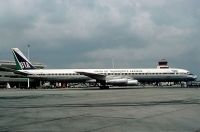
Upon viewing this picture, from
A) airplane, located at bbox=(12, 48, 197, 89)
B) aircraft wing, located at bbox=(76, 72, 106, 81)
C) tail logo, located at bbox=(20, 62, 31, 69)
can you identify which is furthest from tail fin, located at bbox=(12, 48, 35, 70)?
aircraft wing, located at bbox=(76, 72, 106, 81)

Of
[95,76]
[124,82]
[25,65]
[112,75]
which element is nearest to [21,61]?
[25,65]

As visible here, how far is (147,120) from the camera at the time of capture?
45.1 feet

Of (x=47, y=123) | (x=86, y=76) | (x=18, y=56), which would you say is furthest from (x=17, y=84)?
(x=47, y=123)

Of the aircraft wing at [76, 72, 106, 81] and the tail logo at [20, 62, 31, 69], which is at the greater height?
the tail logo at [20, 62, 31, 69]

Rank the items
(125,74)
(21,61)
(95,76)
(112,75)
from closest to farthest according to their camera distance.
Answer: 1. (125,74)
2. (95,76)
3. (112,75)
4. (21,61)

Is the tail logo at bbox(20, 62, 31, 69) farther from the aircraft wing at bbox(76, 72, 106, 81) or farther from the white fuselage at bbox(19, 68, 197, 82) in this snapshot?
the aircraft wing at bbox(76, 72, 106, 81)

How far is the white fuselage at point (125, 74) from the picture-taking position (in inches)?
2621

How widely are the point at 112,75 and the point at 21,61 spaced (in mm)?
20764

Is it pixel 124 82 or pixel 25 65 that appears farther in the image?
pixel 25 65

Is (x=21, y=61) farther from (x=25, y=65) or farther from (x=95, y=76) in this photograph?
(x=95, y=76)

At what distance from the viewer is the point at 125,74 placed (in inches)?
2616

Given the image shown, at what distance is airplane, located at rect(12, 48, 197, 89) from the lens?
66000mm

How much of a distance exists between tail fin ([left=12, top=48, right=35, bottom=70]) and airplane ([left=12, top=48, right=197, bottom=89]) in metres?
2.79

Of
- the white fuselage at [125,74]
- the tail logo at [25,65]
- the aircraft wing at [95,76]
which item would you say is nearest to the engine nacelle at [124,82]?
the white fuselage at [125,74]
